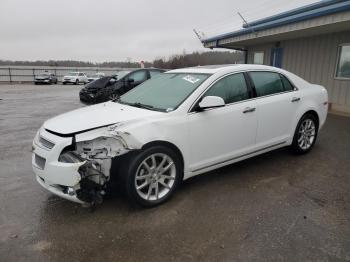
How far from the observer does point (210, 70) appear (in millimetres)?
4160

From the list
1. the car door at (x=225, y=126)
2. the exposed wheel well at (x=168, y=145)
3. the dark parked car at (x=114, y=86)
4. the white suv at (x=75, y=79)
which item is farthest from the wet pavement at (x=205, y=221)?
the white suv at (x=75, y=79)

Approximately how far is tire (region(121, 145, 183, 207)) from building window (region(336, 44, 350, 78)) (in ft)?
28.5

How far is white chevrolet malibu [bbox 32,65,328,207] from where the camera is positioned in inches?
124

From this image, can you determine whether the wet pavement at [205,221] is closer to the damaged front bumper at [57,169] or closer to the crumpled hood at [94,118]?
the damaged front bumper at [57,169]

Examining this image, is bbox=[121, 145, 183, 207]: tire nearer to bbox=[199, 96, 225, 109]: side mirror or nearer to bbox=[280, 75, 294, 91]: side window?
bbox=[199, 96, 225, 109]: side mirror

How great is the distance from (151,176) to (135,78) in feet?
31.5

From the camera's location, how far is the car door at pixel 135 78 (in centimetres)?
1218

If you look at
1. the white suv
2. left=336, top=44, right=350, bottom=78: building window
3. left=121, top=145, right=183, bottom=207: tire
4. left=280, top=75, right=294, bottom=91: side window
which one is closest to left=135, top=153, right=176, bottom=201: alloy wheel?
left=121, top=145, right=183, bottom=207: tire

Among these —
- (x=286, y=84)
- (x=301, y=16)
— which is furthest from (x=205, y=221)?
(x=301, y=16)

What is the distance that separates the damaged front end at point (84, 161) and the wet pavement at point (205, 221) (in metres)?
0.35

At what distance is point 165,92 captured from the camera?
13.4 ft

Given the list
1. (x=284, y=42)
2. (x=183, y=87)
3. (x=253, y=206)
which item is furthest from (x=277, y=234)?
(x=284, y=42)

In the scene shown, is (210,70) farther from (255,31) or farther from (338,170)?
(255,31)

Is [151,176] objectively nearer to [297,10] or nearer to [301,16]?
[301,16]
